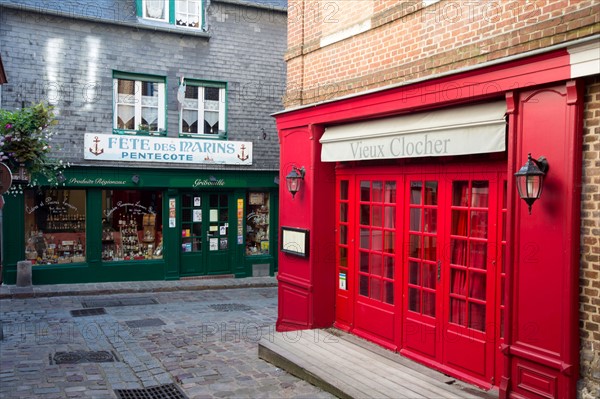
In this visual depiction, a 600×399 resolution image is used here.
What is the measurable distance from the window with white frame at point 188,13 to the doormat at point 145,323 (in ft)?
27.0

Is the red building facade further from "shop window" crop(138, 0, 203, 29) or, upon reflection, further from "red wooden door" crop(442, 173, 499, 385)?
"shop window" crop(138, 0, 203, 29)

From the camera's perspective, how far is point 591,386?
488 centimetres

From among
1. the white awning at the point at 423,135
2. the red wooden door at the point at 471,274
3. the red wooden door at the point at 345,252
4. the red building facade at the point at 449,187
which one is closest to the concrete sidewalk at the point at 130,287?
the red building facade at the point at 449,187

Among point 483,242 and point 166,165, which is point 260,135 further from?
point 483,242

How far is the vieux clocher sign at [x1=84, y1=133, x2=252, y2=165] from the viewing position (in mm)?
14094

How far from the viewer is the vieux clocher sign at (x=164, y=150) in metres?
14.1

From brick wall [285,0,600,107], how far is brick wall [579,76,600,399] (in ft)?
2.40

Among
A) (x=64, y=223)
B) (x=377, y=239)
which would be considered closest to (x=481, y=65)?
(x=377, y=239)

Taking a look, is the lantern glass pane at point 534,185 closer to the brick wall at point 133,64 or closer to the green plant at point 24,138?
the green plant at point 24,138

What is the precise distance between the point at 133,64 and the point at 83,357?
28.3 ft

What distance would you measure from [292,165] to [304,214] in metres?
0.87

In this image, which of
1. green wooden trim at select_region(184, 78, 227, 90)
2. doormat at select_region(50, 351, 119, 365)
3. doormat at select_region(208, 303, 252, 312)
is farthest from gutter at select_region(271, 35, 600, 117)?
green wooden trim at select_region(184, 78, 227, 90)

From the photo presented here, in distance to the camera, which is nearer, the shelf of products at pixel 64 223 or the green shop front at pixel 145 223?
the green shop front at pixel 145 223

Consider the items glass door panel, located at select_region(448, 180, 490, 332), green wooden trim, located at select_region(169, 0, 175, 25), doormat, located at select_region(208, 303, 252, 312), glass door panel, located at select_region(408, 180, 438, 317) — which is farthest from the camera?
green wooden trim, located at select_region(169, 0, 175, 25)
